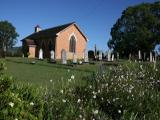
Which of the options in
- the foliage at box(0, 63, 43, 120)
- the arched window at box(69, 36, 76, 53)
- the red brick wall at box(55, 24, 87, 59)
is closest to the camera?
the foliage at box(0, 63, 43, 120)

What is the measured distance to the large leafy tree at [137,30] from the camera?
7994cm

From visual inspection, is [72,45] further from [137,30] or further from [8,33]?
[8,33]

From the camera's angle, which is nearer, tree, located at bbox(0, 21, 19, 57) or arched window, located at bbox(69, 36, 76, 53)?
arched window, located at bbox(69, 36, 76, 53)

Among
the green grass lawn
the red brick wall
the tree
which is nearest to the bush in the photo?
the green grass lawn

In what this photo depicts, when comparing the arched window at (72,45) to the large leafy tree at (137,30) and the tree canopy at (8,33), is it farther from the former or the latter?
the tree canopy at (8,33)

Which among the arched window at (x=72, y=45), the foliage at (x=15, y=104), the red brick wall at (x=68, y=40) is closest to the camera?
the foliage at (x=15, y=104)

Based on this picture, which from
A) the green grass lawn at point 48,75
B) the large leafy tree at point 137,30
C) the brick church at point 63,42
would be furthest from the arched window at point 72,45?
the green grass lawn at point 48,75

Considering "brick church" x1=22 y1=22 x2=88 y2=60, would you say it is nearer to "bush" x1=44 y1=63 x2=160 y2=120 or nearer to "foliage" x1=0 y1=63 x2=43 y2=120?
"bush" x1=44 y1=63 x2=160 y2=120

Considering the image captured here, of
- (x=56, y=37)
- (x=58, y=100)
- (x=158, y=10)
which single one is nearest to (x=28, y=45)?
(x=56, y=37)

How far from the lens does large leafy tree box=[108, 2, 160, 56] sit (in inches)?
3147

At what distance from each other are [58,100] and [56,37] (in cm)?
6126

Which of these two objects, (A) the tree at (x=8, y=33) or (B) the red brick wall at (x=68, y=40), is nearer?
(B) the red brick wall at (x=68, y=40)

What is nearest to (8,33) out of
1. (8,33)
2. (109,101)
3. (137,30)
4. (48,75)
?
(8,33)

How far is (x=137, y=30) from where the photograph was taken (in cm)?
8162
